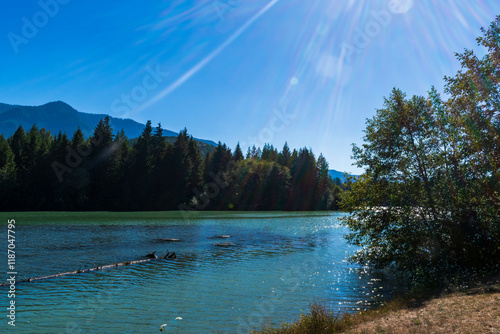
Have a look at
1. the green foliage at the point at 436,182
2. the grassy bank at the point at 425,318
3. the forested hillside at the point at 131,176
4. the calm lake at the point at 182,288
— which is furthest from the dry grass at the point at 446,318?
the forested hillside at the point at 131,176

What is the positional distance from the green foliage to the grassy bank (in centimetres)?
544

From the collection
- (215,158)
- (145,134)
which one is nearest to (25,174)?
(145,134)

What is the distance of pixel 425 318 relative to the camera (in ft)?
41.0

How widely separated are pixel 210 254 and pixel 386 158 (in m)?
20.3

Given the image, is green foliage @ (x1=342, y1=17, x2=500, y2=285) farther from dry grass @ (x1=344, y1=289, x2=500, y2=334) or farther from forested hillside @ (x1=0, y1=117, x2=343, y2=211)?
forested hillside @ (x1=0, y1=117, x2=343, y2=211)

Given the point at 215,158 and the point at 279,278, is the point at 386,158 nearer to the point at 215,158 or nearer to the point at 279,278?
the point at 279,278

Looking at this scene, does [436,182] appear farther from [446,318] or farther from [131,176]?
[131,176]

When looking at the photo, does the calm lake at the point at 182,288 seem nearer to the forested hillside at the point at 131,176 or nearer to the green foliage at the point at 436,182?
the green foliage at the point at 436,182

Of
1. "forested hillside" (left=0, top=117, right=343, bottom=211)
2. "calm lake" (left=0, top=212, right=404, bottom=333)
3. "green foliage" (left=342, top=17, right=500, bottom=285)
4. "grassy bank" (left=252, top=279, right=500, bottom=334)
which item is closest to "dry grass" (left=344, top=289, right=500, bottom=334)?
"grassy bank" (left=252, top=279, right=500, bottom=334)

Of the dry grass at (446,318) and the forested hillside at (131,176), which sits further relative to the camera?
the forested hillside at (131,176)

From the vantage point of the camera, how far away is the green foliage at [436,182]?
20.4 m

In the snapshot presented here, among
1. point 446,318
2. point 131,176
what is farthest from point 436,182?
point 131,176

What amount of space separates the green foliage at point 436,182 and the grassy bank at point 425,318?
5439mm

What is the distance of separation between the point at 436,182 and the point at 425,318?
40.9ft
